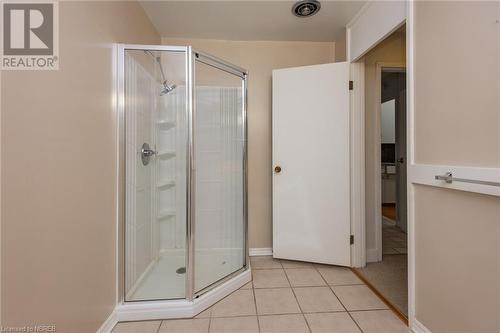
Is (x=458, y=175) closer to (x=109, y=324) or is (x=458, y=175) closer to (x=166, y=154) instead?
(x=166, y=154)

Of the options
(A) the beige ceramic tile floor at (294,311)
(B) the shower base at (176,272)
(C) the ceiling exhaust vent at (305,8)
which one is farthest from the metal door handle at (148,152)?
(C) the ceiling exhaust vent at (305,8)

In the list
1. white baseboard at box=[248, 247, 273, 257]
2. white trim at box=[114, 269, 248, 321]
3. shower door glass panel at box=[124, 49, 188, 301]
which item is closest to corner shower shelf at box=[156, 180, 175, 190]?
shower door glass panel at box=[124, 49, 188, 301]

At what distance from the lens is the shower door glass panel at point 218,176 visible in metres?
1.75

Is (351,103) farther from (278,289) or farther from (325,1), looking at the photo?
(278,289)

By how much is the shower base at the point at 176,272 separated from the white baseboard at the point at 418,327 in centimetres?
122

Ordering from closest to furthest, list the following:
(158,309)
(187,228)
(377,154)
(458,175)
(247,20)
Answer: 1. (458,175)
2. (158,309)
3. (187,228)
4. (247,20)
5. (377,154)

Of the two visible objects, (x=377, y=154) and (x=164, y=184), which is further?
(x=377, y=154)

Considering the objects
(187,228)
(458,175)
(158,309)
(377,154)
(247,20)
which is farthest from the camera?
(377,154)

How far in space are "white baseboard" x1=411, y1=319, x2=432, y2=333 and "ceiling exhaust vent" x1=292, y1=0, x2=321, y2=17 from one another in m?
2.29

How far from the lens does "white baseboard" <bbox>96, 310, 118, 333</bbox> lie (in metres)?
1.34

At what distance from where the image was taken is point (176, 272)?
1788 millimetres

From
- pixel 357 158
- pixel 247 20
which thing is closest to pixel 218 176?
pixel 357 158

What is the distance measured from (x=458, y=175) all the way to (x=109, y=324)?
2.05m

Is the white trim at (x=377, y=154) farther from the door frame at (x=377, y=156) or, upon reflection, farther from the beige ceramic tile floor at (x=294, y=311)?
the beige ceramic tile floor at (x=294, y=311)
